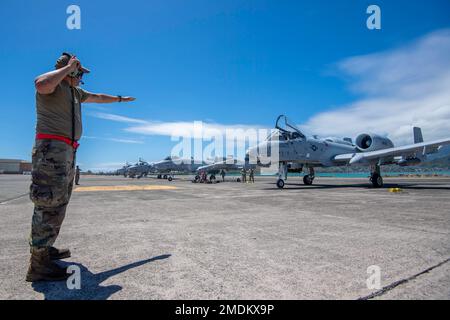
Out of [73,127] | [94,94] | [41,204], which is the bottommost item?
[41,204]

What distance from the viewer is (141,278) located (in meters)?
2.32

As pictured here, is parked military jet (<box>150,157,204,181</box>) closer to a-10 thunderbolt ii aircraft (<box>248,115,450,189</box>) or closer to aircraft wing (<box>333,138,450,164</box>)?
a-10 thunderbolt ii aircraft (<box>248,115,450,189</box>)

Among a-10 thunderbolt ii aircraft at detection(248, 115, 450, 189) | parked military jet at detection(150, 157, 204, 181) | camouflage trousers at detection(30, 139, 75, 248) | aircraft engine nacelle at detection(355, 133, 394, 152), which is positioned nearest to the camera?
camouflage trousers at detection(30, 139, 75, 248)

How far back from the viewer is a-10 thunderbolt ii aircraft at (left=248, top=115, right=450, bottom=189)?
16297mm

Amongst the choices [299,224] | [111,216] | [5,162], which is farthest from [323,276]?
[5,162]

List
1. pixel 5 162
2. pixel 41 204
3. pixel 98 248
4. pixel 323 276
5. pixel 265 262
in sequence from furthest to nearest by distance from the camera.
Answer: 1. pixel 5 162
2. pixel 98 248
3. pixel 265 262
4. pixel 41 204
5. pixel 323 276

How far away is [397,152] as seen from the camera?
15.3 metres

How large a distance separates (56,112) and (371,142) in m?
21.5

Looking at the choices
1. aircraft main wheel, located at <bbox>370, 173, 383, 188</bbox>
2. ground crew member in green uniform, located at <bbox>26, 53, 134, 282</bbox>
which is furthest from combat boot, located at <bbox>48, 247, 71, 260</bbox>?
aircraft main wheel, located at <bbox>370, 173, 383, 188</bbox>

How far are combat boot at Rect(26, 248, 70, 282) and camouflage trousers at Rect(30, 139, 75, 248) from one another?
124 mm

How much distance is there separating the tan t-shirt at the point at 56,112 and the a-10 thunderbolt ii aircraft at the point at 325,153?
46.7 feet

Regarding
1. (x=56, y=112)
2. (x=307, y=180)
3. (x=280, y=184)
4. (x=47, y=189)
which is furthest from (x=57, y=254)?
(x=307, y=180)

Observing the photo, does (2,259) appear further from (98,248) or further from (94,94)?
(94,94)

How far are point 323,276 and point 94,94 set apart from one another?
3528 mm
